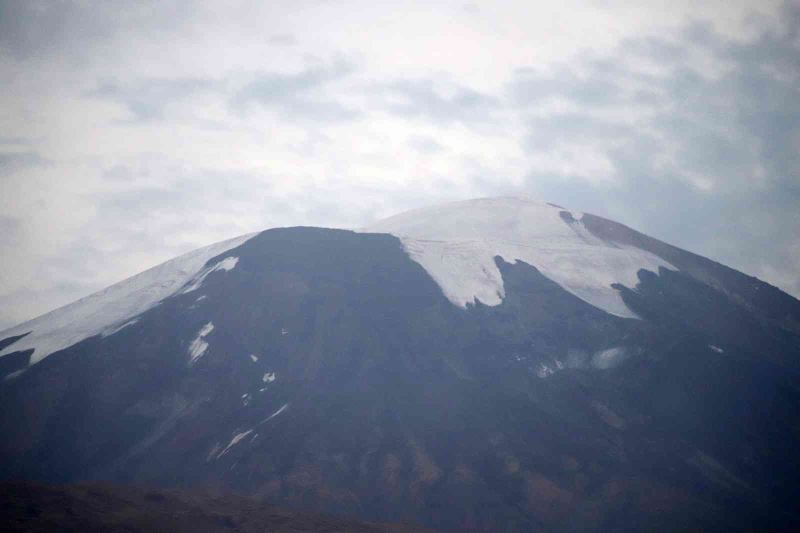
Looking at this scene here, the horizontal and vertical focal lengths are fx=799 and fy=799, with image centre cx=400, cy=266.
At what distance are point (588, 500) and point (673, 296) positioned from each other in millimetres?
35700

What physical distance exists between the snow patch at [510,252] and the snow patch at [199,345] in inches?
988

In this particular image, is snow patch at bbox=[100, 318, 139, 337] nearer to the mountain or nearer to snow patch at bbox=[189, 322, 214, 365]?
the mountain

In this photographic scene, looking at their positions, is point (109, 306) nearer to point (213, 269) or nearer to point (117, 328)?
point (117, 328)

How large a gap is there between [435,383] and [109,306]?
125 ft

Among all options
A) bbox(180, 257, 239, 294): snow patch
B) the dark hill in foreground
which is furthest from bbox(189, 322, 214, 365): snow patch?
the dark hill in foreground

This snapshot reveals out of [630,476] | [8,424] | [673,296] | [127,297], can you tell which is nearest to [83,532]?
[8,424]

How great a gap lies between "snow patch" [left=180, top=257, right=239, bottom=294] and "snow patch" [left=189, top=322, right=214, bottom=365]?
320 inches

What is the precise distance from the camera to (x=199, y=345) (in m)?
77.2

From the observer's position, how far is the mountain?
198 feet

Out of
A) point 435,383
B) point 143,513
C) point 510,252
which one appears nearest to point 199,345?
point 435,383

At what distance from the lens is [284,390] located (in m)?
72.2

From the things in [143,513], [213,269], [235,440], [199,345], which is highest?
[213,269]

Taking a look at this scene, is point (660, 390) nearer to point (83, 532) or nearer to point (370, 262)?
point (370, 262)

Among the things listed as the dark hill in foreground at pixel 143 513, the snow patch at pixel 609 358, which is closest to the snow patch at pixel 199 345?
the dark hill in foreground at pixel 143 513
